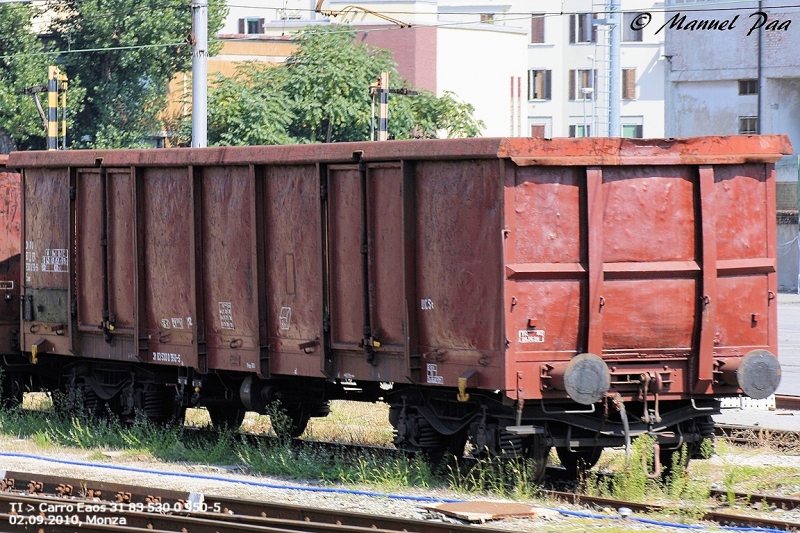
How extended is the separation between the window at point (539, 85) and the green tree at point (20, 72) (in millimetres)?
32271

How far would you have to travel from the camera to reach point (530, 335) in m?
9.83

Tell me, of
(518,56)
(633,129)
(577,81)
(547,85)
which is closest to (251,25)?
(547,85)

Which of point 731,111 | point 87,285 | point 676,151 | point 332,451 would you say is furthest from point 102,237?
point 731,111

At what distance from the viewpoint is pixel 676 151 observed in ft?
32.8

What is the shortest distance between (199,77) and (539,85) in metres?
50.1

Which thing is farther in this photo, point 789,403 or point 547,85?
point 547,85

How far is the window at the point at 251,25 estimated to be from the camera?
70.2m

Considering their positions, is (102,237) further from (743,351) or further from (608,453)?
(743,351)

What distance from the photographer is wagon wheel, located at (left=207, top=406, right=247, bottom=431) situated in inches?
547

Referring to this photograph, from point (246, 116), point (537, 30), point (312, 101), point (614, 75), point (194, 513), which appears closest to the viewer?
point (194, 513)

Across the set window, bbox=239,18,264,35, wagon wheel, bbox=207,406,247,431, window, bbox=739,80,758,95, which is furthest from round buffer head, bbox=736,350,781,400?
window, bbox=239,18,264,35

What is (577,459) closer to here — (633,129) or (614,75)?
(614,75)

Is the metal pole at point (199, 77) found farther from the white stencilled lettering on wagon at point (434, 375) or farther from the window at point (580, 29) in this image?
the window at point (580, 29)

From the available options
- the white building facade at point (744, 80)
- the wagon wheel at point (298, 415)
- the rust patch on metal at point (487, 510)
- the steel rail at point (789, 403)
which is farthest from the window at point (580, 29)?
the rust patch on metal at point (487, 510)
